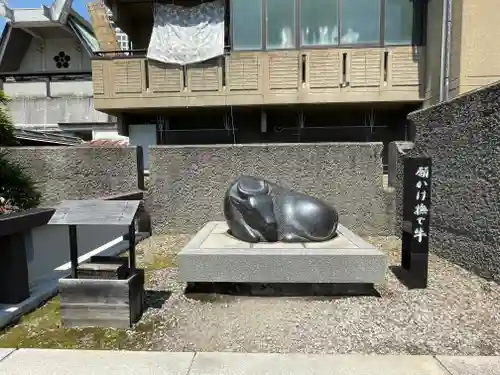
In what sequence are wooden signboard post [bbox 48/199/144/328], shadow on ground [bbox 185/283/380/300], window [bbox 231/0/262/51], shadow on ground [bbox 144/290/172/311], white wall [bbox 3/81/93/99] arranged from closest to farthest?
Result: wooden signboard post [bbox 48/199/144/328] → shadow on ground [bbox 144/290/172/311] → shadow on ground [bbox 185/283/380/300] → window [bbox 231/0/262/51] → white wall [bbox 3/81/93/99]

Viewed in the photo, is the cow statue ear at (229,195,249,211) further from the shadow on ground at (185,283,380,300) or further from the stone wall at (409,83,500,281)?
the stone wall at (409,83,500,281)

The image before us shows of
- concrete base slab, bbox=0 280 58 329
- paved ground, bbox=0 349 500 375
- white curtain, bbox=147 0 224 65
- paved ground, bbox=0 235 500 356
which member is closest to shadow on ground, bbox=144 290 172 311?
paved ground, bbox=0 235 500 356

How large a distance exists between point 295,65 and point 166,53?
13.1 feet

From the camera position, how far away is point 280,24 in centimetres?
1025

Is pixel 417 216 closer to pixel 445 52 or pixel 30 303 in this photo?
pixel 30 303

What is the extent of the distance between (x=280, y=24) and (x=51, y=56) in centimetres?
1635

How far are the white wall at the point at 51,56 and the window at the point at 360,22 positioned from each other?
1571 cm

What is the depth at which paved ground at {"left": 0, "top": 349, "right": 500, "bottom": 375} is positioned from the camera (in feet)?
8.57

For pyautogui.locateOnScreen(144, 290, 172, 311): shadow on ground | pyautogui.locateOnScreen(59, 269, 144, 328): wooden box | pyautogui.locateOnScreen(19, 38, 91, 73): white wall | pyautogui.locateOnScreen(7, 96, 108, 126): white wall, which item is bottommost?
pyautogui.locateOnScreen(144, 290, 172, 311): shadow on ground

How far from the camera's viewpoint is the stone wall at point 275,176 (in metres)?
7.04

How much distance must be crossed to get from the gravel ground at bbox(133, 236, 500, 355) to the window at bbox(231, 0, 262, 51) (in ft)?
26.7

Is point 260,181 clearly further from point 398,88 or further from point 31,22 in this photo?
point 31,22

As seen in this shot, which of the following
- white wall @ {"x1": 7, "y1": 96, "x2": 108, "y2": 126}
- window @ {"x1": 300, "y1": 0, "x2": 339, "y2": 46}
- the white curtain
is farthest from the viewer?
white wall @ {"x1": 7, "y1": 96, "x2": 108, "y2": 126}

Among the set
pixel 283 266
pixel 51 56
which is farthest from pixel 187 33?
pixel 51 56
